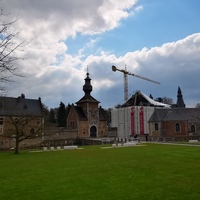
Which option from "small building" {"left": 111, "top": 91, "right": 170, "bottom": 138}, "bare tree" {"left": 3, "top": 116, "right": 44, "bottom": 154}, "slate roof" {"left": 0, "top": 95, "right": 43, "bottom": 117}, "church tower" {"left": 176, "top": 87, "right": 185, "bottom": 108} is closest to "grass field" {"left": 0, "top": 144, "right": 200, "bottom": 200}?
"bare tree" {"left": 3, "top": 116, "right": 44, "bottom": 154}

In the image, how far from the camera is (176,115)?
2076 inches

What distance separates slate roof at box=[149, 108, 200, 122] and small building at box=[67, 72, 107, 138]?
13.2 m

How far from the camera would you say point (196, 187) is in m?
8.86

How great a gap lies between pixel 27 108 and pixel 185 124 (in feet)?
97.9

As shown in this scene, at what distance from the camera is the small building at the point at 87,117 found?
5925cm

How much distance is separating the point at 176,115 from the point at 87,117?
18896 mm

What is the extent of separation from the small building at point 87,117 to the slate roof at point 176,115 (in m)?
13.2

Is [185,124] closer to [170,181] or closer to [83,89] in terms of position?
[83,89]

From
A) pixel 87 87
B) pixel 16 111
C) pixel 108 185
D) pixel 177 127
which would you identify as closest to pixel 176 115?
pixel 177 127

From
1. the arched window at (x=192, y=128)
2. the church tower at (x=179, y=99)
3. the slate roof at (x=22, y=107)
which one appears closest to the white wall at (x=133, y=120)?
the arched window at (x=192, y=128)

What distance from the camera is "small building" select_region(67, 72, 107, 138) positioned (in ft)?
194

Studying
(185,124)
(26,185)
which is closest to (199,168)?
(26,185)

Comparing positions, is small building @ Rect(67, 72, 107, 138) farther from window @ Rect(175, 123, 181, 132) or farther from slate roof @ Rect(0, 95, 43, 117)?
window @ Rect(175, 123, 181, 132)

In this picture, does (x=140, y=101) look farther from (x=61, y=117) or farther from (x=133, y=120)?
(x=61, y=117)
